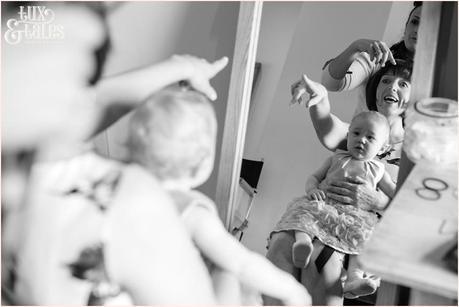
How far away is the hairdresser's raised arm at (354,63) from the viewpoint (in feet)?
4.55

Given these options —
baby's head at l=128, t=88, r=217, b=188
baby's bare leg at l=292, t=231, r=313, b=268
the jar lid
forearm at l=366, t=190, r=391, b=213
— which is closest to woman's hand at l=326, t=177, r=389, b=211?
forearm at l=366, t=190, r=391, b=213

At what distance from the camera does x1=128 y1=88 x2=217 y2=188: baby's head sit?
1.18 m

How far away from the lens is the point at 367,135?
139cm

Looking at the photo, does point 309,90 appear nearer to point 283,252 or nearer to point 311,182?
point 311,182

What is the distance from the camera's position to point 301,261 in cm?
139

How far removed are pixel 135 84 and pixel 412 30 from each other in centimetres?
62

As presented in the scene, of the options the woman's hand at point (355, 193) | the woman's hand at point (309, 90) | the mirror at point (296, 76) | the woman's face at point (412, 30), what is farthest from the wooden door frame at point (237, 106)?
the woman's face at point (412, 30)

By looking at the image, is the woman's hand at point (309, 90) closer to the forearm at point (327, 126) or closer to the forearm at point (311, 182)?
the forearm at point (327, 126)

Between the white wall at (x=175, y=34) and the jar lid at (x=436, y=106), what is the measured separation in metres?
0.42

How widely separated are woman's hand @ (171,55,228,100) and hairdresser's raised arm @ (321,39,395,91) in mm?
252

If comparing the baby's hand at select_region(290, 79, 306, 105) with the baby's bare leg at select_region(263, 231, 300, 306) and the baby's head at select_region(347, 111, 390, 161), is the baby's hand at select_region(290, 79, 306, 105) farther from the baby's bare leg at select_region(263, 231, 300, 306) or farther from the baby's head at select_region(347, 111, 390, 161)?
the baby's bare leg at select_region(263, 231, 300, 306)

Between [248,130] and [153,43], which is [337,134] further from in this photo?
[153,43]

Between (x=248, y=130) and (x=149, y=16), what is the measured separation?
337 mm

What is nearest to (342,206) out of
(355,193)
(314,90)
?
(355,193)
